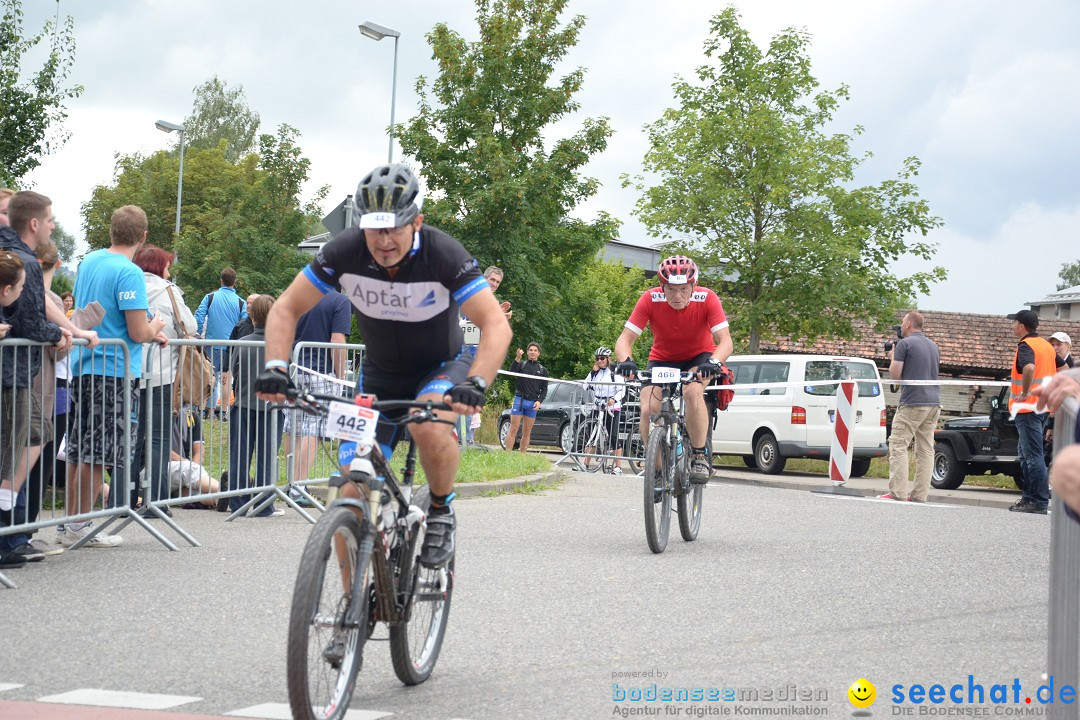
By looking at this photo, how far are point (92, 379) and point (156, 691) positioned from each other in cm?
394

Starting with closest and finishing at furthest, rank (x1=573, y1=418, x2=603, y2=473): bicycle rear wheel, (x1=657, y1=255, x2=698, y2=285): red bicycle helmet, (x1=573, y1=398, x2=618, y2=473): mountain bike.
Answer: (x1=657, y1=255, x2=698, y2=285): red bicycle helmet
(x1=573, y1=398, x2=618, y2=473): mountain bike
(x1=573, y1=418, x2=603, y2=473): bicycle rear wheel

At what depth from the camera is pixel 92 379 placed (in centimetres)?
852

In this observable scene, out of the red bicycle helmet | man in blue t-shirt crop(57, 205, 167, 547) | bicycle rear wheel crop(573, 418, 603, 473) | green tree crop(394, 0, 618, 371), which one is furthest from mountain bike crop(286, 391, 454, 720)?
green tree crop(394, 0, 618, 371)

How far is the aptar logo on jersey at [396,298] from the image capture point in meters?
5.15

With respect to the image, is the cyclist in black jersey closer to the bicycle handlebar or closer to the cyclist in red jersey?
the bicycle handlebar

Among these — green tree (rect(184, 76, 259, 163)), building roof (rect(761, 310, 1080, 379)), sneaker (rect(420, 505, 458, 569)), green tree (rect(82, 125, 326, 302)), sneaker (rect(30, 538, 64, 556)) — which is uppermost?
green tree (rect(184, 76, 259, 163))

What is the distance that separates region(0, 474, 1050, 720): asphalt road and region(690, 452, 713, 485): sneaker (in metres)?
0.52

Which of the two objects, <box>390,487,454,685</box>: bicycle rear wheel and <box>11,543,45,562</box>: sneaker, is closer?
<box>390,487,454,685</box>: bicycle rear wheel

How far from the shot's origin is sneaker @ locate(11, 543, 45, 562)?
8.06 meters

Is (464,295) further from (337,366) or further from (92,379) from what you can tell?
(337,366)

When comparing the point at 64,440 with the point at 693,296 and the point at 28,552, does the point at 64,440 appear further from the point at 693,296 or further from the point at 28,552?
the point at 693,296

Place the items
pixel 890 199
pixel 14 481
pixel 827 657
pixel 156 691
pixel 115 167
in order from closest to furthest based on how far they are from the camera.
→ pixel 156 691, pixel 827 657, pixel 14 481, pixel 890 199, pixel 115 167

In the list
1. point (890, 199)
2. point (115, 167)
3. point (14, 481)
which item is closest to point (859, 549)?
point (14, 481)

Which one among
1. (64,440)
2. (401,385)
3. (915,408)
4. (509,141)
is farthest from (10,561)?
(509,141)
